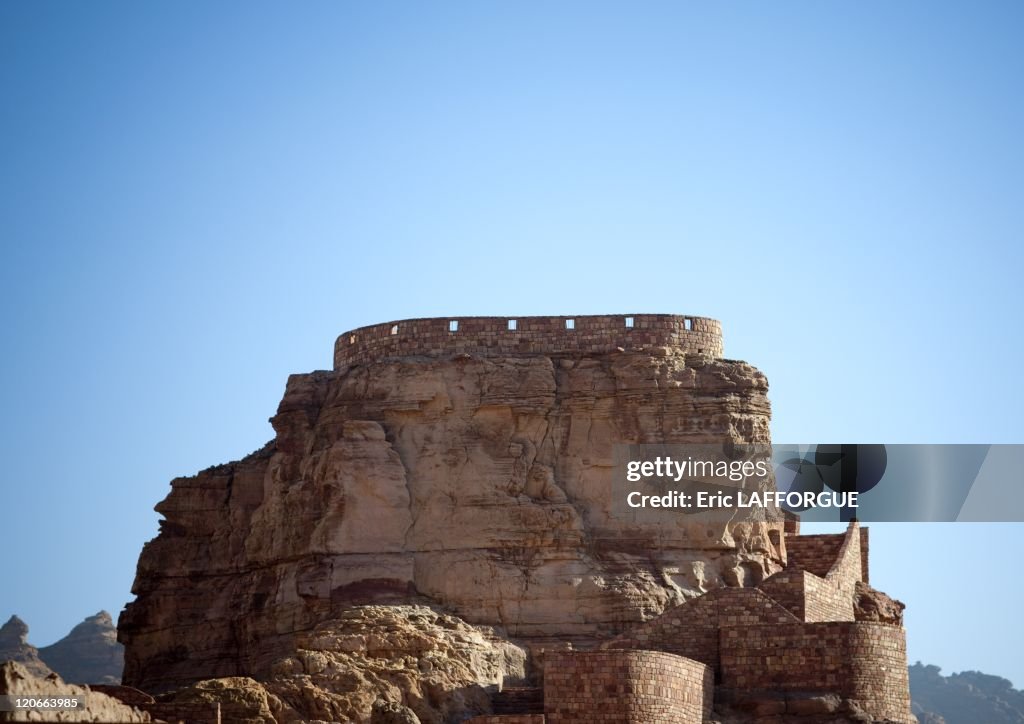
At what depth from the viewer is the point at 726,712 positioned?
44.7m

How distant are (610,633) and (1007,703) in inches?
2298

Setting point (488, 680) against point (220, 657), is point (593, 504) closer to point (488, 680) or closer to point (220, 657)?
point (488, 680)

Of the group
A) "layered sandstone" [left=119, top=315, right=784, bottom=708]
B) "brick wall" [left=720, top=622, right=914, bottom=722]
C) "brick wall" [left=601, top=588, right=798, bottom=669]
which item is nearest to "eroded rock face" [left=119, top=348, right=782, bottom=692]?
"layered sandstone" [left=119, top=315, right=784, bottom=708]

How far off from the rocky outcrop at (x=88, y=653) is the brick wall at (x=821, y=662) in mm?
34754

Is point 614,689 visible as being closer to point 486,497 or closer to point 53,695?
point 486,497

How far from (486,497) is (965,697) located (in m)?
58.9

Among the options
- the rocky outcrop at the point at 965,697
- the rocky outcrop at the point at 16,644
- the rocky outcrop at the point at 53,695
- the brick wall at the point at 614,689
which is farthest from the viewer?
the rocky outcrop at the point at 965,697

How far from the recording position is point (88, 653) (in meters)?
79.4

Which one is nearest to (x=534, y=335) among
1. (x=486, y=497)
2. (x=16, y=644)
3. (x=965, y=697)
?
(x=486, y=497)

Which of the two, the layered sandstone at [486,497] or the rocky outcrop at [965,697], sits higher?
the rocky outcrop at [965,697]

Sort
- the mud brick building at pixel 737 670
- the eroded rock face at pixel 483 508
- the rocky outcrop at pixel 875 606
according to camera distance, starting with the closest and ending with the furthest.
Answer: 1. the mud brick building at pixel 737 670
2. the eroded rock face at pixel 483 508
3. the rocky outcrop at pixel 875 606

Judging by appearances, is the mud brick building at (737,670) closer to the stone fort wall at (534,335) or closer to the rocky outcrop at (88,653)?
the stone fort wall at (534,335)

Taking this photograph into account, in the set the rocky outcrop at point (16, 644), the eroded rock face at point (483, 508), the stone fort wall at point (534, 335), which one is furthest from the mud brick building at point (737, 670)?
the rocky outcrop at point (16, 644)

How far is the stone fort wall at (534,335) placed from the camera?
5072 centimetres
